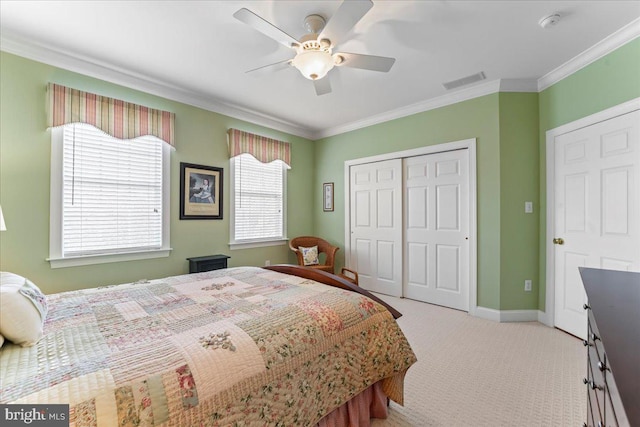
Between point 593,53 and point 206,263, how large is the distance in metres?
4.46

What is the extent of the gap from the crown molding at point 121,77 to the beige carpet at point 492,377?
349 cm

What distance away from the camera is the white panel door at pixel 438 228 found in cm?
353

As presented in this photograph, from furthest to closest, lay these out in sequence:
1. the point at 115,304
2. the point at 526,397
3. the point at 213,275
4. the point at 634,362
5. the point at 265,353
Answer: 1. the point at 213,275
2. the point at 526,397
3. the point at 115,304
4. the point at 265,353
5. the point at 634,362

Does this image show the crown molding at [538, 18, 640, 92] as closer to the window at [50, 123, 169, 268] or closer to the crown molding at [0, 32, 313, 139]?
the crown molding at [0, 32, 313, 139]

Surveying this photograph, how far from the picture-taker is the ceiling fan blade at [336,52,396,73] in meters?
2.11

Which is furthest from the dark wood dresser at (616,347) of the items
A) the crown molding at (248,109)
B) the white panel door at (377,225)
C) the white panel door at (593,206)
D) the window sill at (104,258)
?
the window sill at (104,258)

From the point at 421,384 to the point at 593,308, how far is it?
1.42 meters

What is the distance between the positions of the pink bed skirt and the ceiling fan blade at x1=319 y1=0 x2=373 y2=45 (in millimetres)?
2196

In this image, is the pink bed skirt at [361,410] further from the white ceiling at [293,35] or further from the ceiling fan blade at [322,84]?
the white ceiling at [293,35]

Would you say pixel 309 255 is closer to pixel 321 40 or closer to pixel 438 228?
pixel 438 228

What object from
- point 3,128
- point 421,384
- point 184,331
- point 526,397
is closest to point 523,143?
→ point 526,397

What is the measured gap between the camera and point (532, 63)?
9.09 ft

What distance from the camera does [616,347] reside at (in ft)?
2.28

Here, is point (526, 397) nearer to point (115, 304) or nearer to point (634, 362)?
point (634, 362)
